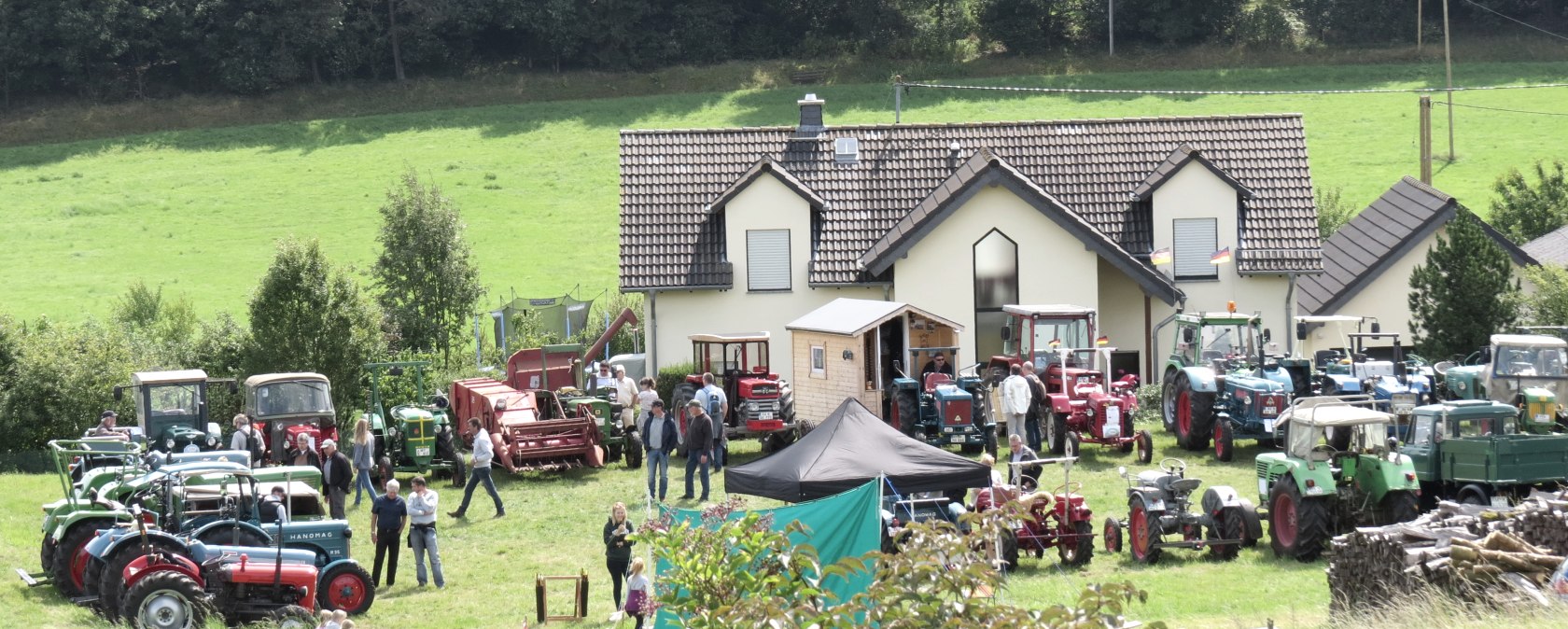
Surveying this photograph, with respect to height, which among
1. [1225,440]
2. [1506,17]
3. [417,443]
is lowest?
[1225,440]

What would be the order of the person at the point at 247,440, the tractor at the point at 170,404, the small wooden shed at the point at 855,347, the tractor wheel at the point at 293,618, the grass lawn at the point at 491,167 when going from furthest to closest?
the grass lawn at the point at 491,167 → the small wooden shed at the point at 855,347 → the tractor at the point at 170,404 → the person at the point at 247,440 → the tractor wheel at the point at 293,618

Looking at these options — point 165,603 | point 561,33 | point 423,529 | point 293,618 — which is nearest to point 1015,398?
point 423,529

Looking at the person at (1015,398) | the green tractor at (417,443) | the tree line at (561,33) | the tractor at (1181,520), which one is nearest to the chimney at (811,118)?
the person at (1015,398)

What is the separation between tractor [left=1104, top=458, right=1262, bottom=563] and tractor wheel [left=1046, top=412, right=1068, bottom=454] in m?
5.77

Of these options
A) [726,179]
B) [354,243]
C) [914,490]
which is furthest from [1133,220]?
[354,243]

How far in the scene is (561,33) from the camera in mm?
65188

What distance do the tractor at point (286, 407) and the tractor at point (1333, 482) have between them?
13.8 metres

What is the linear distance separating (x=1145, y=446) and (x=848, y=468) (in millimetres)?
7308

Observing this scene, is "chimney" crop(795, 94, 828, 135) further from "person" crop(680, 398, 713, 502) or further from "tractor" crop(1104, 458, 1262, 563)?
"tractor" crop(1104, 458, 1262, 563)

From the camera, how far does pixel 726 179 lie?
104ft

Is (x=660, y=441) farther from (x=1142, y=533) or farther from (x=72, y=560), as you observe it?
(x=72, y=560)

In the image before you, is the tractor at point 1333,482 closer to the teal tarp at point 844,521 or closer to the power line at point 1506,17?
the teal tarp at point 844,521

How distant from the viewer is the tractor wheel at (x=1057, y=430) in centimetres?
2345

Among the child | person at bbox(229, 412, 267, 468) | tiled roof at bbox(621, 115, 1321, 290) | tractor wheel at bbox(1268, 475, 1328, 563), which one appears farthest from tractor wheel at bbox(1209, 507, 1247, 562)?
tiled roof at bbox(621, 115, 1321, 290)
